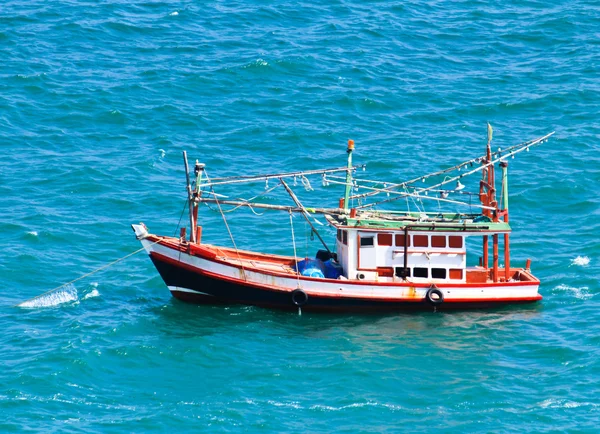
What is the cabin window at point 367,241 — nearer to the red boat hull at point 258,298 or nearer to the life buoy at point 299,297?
the red boat hull at point 258,298

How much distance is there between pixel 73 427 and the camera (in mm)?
37812

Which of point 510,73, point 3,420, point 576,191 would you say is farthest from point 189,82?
point 3,420

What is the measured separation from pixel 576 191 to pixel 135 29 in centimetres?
3542

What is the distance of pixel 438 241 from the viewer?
4788cm

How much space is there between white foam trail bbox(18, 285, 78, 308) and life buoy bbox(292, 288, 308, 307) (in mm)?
9600

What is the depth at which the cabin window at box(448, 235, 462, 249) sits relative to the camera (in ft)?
157

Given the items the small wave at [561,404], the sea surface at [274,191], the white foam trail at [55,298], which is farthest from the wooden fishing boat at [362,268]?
the small wave at [561,404]

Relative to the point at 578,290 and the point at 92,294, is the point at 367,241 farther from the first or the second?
the point at 92,294

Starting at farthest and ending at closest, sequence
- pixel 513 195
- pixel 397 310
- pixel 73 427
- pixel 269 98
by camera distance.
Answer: pixel 269 98
pixel 513 195
pixel 397 310
pixel 73 427

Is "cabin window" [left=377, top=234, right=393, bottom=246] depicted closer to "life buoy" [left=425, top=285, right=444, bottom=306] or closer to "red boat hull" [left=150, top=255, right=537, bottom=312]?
"red boat hull" [left=150, top=255, right=537, bottom=312]

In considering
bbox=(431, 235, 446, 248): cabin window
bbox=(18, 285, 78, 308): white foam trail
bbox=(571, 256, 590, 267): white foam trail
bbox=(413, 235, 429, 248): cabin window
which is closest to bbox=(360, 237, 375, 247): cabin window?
bbox=(413, 235, 429, 248): cabin window

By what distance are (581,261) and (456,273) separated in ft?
23.6

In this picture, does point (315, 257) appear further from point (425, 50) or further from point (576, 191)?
point (425, 50)

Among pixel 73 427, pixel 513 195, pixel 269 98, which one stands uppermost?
pixel 269 98
